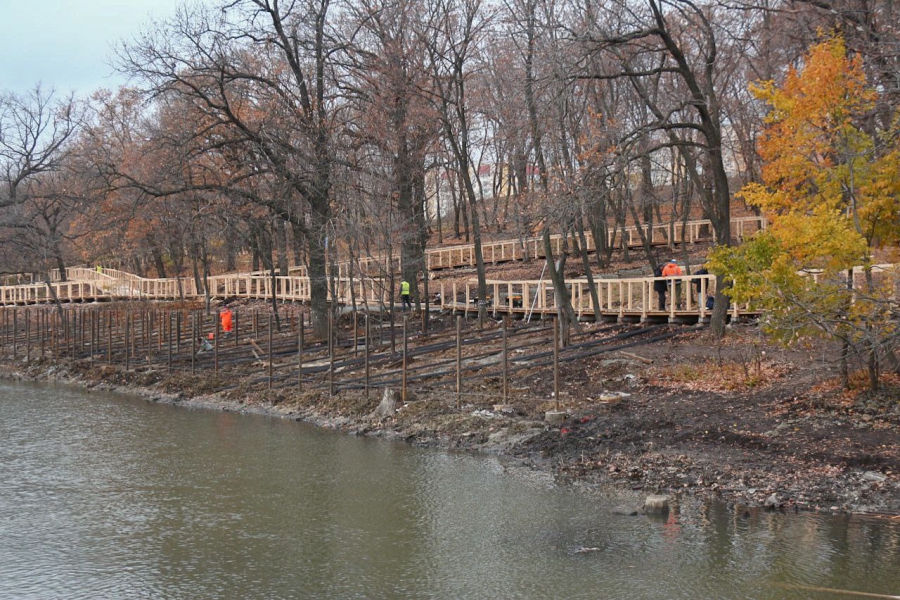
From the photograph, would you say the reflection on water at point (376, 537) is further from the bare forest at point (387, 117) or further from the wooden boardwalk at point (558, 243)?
the wooden boardwalk at point (558, 243)

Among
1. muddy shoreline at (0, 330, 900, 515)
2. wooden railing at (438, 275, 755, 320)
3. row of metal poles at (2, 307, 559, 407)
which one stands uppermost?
wooden railing at (438, 275, 755, 320)

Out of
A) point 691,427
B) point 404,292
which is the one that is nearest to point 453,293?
point 404,292

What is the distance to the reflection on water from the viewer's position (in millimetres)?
9203

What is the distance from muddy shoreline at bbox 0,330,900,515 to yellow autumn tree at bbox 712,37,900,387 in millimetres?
1371

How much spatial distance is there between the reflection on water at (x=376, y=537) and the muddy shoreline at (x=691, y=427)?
679 millimetres

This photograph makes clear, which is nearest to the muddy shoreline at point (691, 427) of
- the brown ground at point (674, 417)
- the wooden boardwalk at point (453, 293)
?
the brown ground at point (674, 417)

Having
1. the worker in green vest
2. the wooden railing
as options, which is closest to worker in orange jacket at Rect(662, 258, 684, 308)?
the wooden railing

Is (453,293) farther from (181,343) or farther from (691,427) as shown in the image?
(691,427)

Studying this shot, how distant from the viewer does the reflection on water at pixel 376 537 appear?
920 centimetres

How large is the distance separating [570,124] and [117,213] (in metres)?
22.7

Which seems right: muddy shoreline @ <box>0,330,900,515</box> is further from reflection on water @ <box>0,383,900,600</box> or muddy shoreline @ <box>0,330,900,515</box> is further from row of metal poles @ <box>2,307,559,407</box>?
row of metal poles @ <box>2,307,559,407</box>

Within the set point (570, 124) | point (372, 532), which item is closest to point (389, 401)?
point (372, 532)

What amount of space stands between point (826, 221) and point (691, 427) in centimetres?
408

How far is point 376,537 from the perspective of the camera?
11.2m
